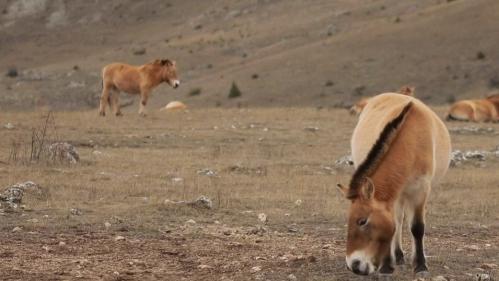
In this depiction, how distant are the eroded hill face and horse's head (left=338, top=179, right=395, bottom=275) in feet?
113

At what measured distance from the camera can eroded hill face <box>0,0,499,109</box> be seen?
148ft

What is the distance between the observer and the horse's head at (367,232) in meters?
7.67

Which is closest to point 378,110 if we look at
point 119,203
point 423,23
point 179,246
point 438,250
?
point 438,250

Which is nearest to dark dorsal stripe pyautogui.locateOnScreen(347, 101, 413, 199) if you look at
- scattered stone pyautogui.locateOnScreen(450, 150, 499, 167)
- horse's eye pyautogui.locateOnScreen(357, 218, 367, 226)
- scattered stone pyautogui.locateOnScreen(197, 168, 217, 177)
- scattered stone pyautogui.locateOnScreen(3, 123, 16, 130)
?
horse's eye pyautogui.locateOnScreen(357, 218, 367, 226)

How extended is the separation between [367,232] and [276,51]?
1907 inches

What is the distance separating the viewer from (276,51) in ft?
183

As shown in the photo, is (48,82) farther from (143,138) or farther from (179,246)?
(179,246)

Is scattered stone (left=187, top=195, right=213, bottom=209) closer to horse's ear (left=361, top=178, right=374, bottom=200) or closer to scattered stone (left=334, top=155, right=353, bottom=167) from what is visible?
horse's ear (left=361, top=178, right=374, bottom=200)

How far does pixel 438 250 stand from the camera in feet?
34.3

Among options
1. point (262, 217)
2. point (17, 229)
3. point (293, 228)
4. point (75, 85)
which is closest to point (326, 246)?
point (293, 228)

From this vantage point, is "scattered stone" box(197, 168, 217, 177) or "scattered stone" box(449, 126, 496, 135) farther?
"scattered stone" box(449, 126, 496, 135)

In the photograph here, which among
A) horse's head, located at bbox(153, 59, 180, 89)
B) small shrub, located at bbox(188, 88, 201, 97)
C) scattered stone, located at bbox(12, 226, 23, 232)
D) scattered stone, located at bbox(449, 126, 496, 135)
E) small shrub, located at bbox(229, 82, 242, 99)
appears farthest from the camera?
small shrub, located at bbox(188, 88, 201, 97)

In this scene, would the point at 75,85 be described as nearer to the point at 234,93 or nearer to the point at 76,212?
the point at 234,93

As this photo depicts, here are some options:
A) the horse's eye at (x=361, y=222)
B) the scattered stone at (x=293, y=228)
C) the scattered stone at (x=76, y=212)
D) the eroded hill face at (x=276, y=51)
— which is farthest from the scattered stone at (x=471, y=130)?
the horse's eye at (x=361, y=222)
